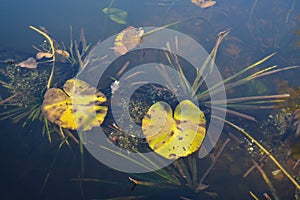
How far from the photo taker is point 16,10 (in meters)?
3.62

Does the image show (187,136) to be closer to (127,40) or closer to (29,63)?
(127,40)

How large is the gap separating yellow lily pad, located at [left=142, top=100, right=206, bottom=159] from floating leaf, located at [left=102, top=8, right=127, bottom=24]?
5.39 feet

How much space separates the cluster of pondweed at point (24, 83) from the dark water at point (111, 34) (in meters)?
Result: 0.14

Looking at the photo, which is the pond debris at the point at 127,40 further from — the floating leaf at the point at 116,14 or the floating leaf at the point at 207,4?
the floating leaf at the point at 207,4

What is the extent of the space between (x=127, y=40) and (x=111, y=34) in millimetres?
396

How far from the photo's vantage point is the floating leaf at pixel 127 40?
2996 mm

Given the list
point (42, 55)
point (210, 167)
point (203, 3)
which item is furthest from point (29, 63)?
point (203, 3)

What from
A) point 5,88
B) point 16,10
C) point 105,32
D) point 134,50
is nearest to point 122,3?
point 105,32

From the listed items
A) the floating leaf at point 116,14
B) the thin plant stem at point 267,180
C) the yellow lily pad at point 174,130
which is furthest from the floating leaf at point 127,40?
the thin plant stem at point 267,180

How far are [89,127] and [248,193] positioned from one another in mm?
1371

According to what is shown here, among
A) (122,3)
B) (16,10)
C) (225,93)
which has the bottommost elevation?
(225,93)

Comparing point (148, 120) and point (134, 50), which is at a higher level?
point (134, 50)

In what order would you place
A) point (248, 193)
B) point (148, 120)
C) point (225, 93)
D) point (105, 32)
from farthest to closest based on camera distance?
point (105, 32) → point (225, 93) → point (148, 120) → point (248, 193)

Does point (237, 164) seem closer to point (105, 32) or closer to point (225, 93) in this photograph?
point (225, 93)
